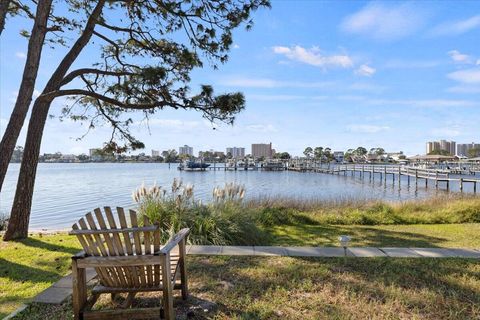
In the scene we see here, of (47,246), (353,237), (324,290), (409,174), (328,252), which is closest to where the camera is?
(324,290)

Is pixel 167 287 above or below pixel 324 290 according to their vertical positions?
above

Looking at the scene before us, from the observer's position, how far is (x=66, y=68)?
23.3 ft

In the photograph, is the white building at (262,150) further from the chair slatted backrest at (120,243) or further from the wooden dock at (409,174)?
the chair slatted backrest at (120,243)

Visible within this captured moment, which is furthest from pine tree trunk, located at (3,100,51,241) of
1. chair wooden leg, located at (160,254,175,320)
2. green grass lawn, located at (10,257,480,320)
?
chair wooden leg, located at (160,254,175,320)

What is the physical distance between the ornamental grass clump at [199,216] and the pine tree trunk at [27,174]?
1.99 metres

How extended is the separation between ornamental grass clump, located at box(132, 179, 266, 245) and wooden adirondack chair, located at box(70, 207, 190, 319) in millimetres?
3071

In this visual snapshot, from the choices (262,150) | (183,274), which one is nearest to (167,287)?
(183,274)

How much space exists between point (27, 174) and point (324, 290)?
5802mm

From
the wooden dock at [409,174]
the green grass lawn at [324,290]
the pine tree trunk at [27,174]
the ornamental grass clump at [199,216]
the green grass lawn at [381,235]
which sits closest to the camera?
the green grass lawn at [324,290]

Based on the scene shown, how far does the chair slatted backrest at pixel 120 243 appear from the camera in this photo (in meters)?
2.67

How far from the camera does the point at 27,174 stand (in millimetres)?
6672

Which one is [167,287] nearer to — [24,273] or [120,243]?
[120,243]

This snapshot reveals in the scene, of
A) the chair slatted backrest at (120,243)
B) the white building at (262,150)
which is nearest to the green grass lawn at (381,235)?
the chair slatted backrest at (120,243)

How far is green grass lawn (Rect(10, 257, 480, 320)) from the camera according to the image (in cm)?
315
